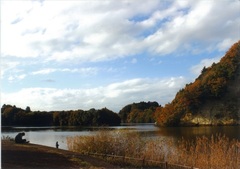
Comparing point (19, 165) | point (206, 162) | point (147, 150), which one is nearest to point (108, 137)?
point (147, 150)

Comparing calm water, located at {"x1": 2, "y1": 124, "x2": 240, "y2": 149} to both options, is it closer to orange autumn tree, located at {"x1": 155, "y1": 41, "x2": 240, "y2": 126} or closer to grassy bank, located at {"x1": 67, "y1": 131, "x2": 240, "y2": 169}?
grassy bank, located at {"x1": 67, "y1": 131, "x2": 240, "y2": 169}

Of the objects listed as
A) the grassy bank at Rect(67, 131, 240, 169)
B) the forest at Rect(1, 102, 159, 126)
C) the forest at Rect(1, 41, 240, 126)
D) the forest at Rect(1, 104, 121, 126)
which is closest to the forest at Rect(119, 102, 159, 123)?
the forest at Rect(1, 102, 159, 126)

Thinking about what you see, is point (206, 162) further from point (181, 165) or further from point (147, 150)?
point (147, 150)

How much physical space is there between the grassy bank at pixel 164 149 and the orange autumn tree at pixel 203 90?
54.1 meters

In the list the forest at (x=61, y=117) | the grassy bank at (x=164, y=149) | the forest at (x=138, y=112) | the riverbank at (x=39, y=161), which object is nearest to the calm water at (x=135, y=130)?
the forest at (x=61, y=117)

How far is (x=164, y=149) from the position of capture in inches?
552

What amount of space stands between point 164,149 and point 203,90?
60.8 m

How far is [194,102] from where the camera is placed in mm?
73375

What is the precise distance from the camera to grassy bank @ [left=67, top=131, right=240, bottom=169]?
1164cm

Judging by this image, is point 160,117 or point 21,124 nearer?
point 21,124

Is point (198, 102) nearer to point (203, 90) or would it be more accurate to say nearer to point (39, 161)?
point (203, 90)

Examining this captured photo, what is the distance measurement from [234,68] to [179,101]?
1351cm

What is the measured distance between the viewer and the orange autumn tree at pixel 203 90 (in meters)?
67.8

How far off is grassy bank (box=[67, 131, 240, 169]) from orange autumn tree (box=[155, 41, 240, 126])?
54.1 metres
